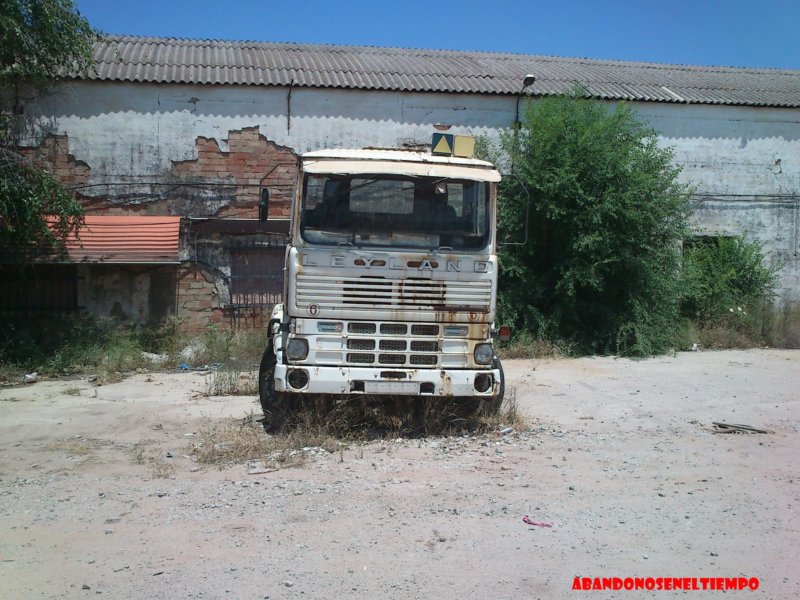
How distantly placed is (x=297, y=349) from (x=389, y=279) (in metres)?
1.02

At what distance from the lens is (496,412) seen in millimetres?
7066

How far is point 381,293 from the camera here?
6.24m

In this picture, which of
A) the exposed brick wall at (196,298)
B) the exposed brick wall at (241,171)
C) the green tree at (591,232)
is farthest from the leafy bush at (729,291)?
the exposed brick wall at (196,298)

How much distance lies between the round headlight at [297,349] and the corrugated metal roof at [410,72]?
7.93 meters

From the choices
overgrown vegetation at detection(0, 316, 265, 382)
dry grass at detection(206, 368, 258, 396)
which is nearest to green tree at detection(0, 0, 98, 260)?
overgrown vegetation at detection(0, 316, 265, 382)

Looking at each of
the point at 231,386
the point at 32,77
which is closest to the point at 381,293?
the point at 231,386

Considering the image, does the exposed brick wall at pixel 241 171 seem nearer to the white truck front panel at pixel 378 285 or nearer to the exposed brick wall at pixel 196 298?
the exposed brick wall at pixel 196 298

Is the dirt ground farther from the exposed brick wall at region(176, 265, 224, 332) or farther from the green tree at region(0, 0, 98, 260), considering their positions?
the exposed brick wall at region(176, 265, 224, 332)

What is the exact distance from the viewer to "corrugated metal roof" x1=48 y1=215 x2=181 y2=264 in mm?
11219

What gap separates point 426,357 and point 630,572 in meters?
2.85

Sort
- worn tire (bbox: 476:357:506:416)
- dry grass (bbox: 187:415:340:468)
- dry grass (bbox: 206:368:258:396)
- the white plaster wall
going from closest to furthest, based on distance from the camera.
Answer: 1. dry grass (bbox: 187:415:340:468)
2. worn tire (bbox: 476:357:506:416)
3. dry grass (bbox: 206:368:258:396)
4. the white plaster wall

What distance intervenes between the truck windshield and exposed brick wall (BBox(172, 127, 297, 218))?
6.39m

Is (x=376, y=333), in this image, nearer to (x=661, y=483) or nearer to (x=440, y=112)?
(x=661, y=483)

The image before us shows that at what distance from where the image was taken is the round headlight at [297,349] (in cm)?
620
